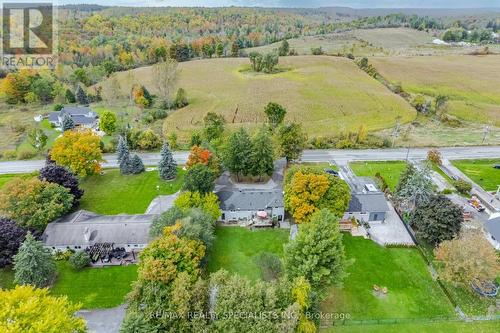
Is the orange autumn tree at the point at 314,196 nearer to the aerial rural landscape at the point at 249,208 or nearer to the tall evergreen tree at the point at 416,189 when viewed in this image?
the aerial rural landscape at the point at 249,208

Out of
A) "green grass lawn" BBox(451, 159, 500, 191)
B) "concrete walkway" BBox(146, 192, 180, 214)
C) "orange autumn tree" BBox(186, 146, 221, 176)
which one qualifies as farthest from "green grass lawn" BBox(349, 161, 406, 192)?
"concrete walkway" BBox(146, 192, 180, 214)

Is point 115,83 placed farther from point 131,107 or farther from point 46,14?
point 46,14

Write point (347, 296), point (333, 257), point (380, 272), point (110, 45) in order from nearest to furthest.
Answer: point (333, 257)
point (347, 296)
point (380, 272)
point (110, 45)

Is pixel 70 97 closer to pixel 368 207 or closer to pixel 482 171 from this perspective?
pixel 368 207

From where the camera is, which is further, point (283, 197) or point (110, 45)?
point (110, 45)

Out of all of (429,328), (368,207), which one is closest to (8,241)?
(368,207)

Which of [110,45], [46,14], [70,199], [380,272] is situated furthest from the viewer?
[46,14]

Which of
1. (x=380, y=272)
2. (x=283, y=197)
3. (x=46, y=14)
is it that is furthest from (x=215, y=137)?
(x=46, y=14)
